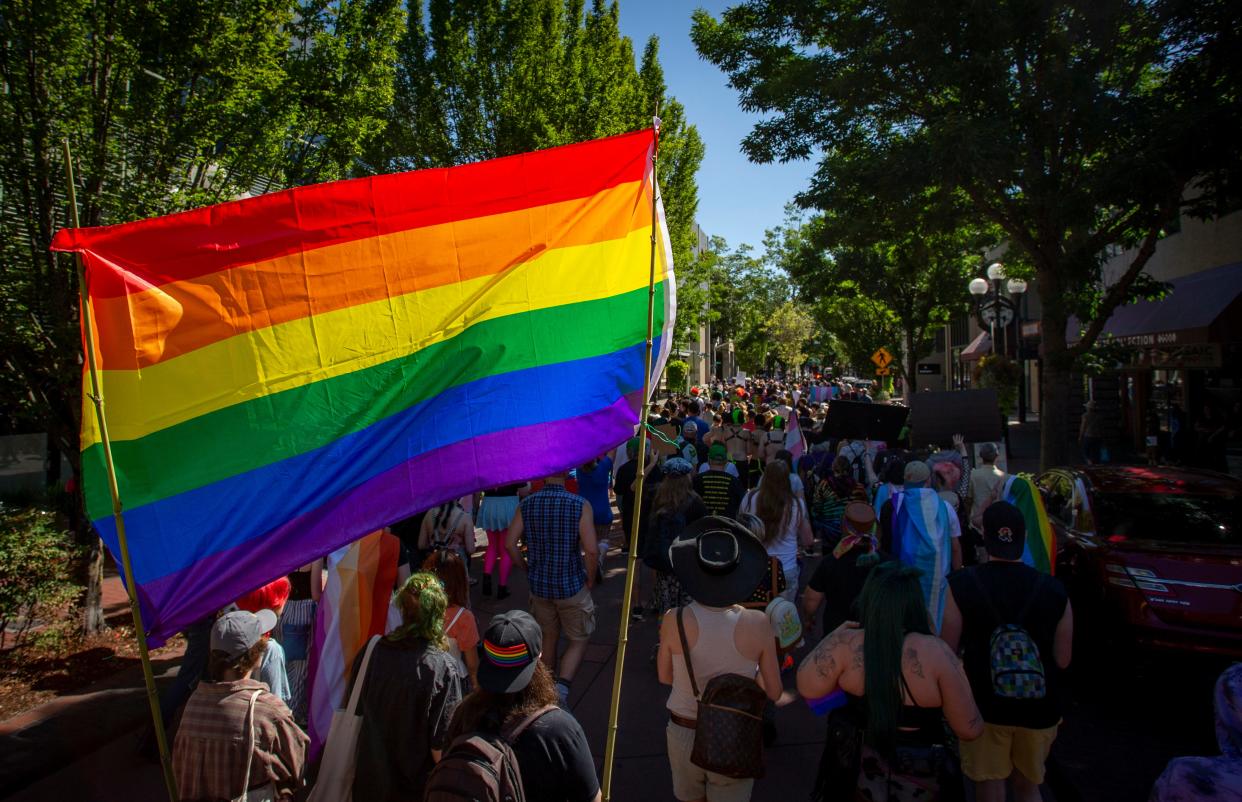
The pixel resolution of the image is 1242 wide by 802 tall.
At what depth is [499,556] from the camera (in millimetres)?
9188

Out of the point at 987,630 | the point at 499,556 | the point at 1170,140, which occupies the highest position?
the point at 1170,140

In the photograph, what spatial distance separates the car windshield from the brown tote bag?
14.4 feet

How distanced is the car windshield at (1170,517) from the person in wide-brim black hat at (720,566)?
13.7ft

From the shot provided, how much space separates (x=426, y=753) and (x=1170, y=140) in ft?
36.8

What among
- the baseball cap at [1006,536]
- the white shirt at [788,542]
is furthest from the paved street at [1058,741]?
the baseball cap at [1006,536]

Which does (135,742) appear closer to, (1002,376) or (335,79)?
(335,79)

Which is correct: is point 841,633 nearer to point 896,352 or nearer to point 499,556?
point 499,556

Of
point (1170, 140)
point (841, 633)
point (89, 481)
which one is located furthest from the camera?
point (1170, 140)

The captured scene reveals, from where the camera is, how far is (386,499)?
3240mm

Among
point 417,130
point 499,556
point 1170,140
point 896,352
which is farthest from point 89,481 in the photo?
point 896,352

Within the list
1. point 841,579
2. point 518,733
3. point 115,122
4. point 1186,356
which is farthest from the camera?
point 1186,356

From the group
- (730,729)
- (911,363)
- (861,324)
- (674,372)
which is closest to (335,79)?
(730,729)

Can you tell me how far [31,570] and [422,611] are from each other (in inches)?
179

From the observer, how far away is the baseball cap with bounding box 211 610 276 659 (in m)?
3.25
